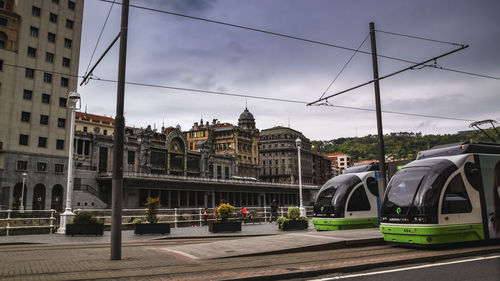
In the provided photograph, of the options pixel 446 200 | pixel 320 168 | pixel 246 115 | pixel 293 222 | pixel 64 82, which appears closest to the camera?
pixel 446 200

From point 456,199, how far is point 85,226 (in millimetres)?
16259

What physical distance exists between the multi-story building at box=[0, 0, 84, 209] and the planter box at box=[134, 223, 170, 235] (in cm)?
3111

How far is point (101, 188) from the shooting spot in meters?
59.1

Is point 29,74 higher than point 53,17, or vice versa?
point 53,17

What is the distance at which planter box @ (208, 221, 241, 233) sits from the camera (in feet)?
68.1

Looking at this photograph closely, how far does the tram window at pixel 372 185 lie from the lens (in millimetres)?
18562

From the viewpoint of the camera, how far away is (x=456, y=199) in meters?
11.0

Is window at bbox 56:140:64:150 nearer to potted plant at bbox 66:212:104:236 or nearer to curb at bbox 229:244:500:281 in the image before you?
potted plant at bbox 66:212:104:236

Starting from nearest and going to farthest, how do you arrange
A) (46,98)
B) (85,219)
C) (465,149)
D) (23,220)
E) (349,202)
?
(465,149) → (349,202) → (85,219) → (23,220) → (46,98)

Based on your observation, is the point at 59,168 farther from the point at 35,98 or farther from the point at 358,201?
the point at 358,201

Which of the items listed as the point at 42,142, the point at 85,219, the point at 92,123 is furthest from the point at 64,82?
the point at 85,219

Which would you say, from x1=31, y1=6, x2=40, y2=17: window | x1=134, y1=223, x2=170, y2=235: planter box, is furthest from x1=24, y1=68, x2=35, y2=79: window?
x1=134, y1=223, x2=170, y2=235: planter box

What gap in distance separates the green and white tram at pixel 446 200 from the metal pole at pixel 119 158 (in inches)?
304

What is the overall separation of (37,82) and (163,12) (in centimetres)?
4394
